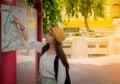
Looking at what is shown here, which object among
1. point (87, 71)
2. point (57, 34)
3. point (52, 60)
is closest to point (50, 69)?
point (52, 60)

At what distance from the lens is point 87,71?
12.7 meters

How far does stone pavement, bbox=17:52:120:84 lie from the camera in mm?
7012

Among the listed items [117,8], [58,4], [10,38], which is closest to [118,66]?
[58,4]

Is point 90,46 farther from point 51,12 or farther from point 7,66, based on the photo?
point 7,66

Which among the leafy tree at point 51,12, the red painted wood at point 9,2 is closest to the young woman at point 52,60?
the red painted wood at point 9,2

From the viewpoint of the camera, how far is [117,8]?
3609cm

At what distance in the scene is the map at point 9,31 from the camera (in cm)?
428

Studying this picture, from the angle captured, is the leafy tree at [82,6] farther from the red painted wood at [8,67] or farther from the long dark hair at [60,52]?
the long dark hair at [60,52]

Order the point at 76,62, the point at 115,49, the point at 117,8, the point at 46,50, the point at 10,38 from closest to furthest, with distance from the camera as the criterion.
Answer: the point at 46,50, the point at 10,38, the point at 76,62, the point at 115,49, the point at 117,8

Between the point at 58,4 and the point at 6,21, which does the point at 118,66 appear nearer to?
the point at 58,4

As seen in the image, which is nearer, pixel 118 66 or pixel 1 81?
pixel 1 81

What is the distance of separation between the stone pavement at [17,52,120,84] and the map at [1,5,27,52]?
4.40ft

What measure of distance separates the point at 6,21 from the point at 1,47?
363 mm

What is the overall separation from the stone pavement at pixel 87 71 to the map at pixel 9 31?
1.34 metres
